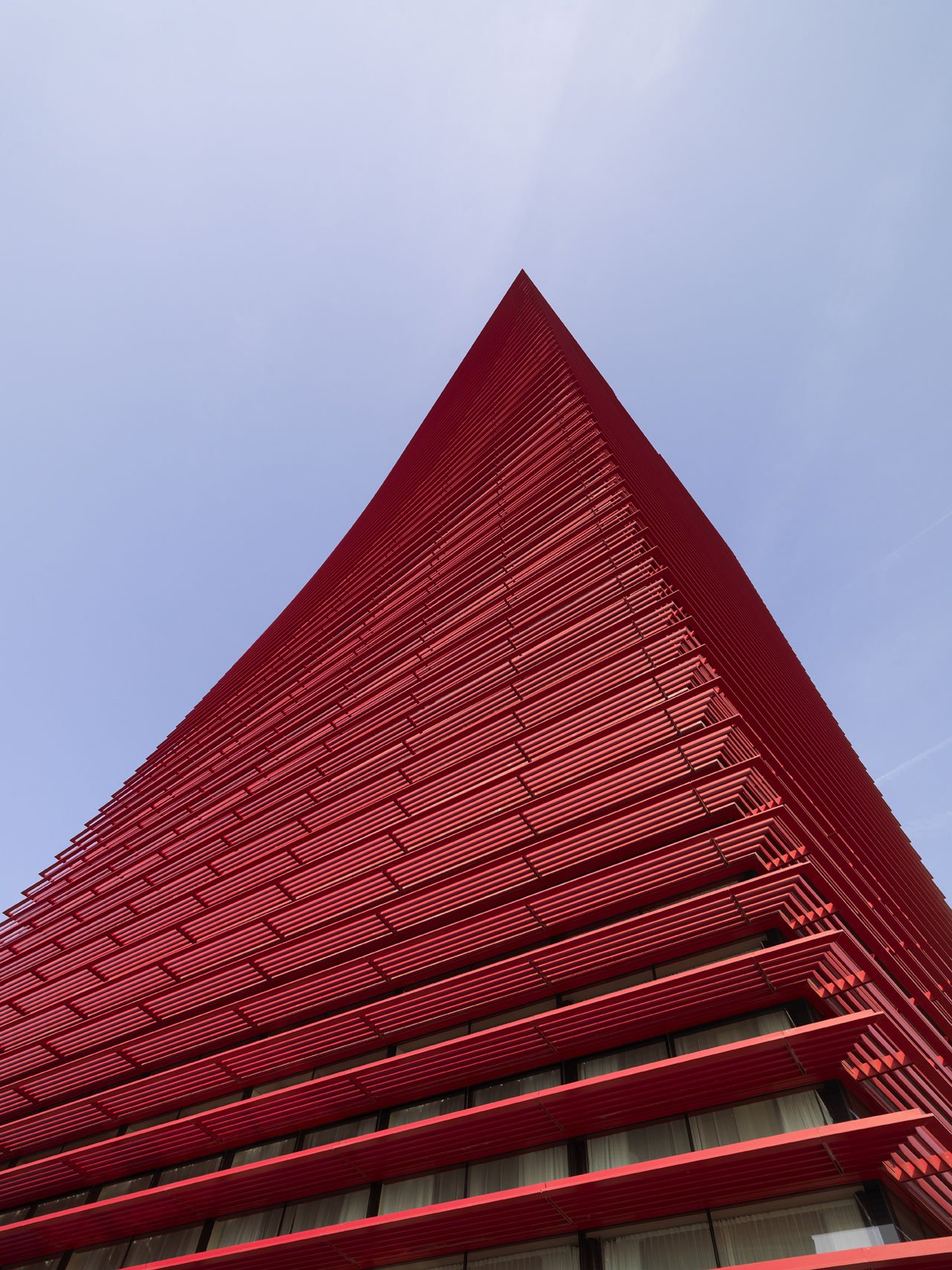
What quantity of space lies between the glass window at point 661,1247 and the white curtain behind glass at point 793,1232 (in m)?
0.13

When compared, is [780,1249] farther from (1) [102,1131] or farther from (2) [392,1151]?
(1) [102,1131]

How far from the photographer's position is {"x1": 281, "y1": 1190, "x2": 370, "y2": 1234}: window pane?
28.1 ft

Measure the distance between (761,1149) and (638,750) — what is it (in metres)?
4.41

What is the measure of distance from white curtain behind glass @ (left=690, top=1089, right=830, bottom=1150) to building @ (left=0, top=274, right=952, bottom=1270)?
29 mm

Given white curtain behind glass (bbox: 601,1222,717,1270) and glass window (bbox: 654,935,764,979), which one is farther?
glass window (bbox: 654,935,764,979)

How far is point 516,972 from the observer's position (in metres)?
8.66

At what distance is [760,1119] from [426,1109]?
3.70 metres

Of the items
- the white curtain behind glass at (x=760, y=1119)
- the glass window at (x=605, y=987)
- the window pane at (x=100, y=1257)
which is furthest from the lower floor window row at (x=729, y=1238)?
the window pane at (x=100, y=1257)


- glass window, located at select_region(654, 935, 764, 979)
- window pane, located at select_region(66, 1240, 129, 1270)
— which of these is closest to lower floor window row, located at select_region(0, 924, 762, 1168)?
glass window, located at select_region(654, 935, 764, 979)

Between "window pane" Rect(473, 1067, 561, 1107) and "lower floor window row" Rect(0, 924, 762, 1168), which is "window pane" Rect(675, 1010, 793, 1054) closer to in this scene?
"lower floor window row" Rect(0, 924, 762, 1168)

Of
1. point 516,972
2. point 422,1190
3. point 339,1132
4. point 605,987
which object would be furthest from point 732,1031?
point 339,1132

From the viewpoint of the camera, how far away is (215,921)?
13297 millimetres

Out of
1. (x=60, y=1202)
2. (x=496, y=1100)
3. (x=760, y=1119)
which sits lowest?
(x=760, y=1119)

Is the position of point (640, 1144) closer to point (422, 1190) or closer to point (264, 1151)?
point (422, 1190)
